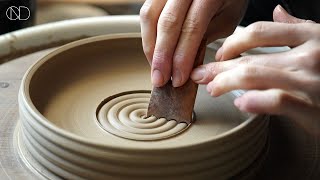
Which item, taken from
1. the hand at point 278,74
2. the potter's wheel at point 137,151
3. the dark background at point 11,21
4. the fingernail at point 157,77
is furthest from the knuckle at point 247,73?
the dark background at point 11,21

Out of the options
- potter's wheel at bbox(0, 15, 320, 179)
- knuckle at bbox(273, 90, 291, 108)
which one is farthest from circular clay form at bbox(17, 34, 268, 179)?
knuckle at bbox(273, 90, 291, 108)

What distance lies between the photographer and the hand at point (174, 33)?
97 centimetres

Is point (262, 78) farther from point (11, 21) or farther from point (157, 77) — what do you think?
point (11, 21)

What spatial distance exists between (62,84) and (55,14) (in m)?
1.50

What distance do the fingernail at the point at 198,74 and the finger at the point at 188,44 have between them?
1cm

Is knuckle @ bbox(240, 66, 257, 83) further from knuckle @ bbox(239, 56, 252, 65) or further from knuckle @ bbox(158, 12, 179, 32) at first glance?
knuckle @ bbox(158, 12, 179, 32)

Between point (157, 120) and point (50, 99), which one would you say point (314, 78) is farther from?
point (50, 99)

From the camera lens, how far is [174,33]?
0.98 metres

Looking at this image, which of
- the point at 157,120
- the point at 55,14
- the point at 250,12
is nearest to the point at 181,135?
the point at 157,120

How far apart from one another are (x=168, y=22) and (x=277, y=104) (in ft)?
1.02

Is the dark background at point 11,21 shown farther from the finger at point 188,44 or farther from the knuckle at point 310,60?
the knuckle at point 310,60

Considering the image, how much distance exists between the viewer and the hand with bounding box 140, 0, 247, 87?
97 cm

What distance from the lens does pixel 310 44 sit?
85 cm

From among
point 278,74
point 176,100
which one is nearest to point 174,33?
point 176,100
